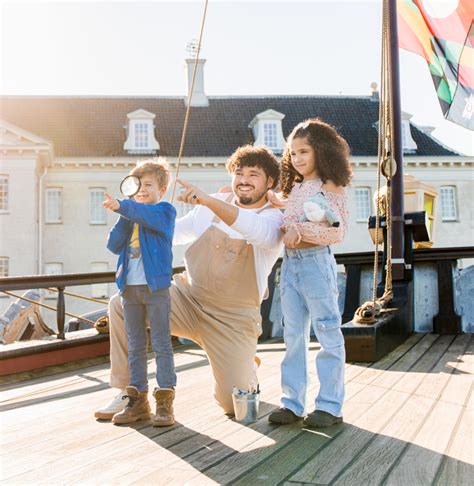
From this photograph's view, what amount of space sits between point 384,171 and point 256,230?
3.80 m

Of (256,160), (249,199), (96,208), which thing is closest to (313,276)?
(249,199)

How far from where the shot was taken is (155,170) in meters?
3.74

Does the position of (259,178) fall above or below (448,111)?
below

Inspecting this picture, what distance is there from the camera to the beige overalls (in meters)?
3.86

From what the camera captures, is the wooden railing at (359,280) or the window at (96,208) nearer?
the wooden railing at (359,280)

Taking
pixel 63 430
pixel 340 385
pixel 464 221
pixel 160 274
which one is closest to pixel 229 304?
pixel 160 274

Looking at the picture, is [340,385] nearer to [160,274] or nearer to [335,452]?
[335,452]

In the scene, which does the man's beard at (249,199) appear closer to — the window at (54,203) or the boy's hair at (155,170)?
the boy's hair at (155,170)

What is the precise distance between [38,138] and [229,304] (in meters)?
25.3

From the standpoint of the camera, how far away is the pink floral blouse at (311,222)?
136 inches

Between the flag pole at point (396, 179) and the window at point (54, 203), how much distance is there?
2373 cm

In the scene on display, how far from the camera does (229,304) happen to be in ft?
13.1

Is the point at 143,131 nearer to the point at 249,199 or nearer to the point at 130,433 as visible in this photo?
the point at 249,199

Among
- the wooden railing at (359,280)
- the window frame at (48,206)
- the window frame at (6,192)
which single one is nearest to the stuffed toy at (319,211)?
the wooden railing at (359,280)
